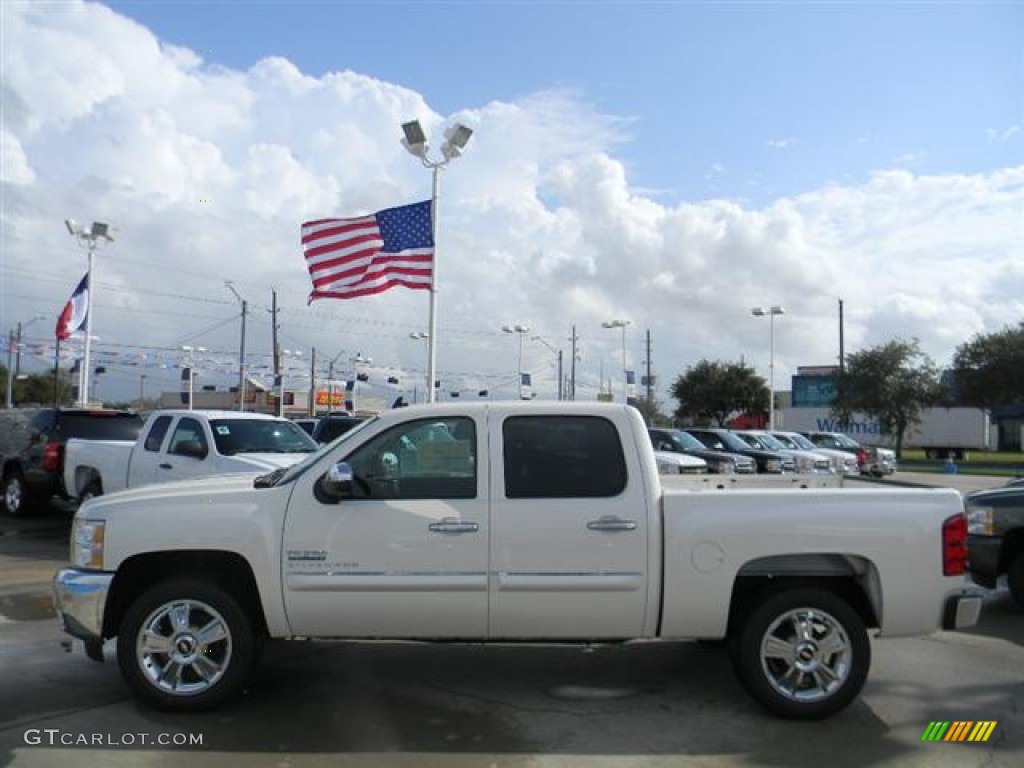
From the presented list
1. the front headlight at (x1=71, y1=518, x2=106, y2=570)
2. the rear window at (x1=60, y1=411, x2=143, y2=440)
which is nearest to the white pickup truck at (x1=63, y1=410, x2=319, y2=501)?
the rear window at (x1=60, y1=411, x2=143, y2=440)

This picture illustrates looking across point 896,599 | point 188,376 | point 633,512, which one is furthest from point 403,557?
point 188,376

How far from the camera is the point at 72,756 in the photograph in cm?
441

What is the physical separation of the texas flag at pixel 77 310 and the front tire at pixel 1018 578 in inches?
1032

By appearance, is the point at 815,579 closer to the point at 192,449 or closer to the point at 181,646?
the point at 181,646

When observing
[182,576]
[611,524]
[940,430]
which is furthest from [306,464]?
[940,430]

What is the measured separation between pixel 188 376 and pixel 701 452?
91.5 ft

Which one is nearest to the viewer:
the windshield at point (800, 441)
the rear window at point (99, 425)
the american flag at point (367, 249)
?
the rear window at point (99, 425)

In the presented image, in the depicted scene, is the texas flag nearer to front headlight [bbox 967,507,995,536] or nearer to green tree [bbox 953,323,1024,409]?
front headlight [bbox 967,507,995,536]

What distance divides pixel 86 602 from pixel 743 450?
66.8 ft

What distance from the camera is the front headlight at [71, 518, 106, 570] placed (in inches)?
198

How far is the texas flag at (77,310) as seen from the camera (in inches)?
1065

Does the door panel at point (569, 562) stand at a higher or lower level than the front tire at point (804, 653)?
higher

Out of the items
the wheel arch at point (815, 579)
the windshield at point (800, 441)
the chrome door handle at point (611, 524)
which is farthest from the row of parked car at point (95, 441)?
the windshield at point (800, 441)

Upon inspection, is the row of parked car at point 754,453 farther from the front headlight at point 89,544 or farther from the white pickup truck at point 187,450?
the front headlight at point 89,544
